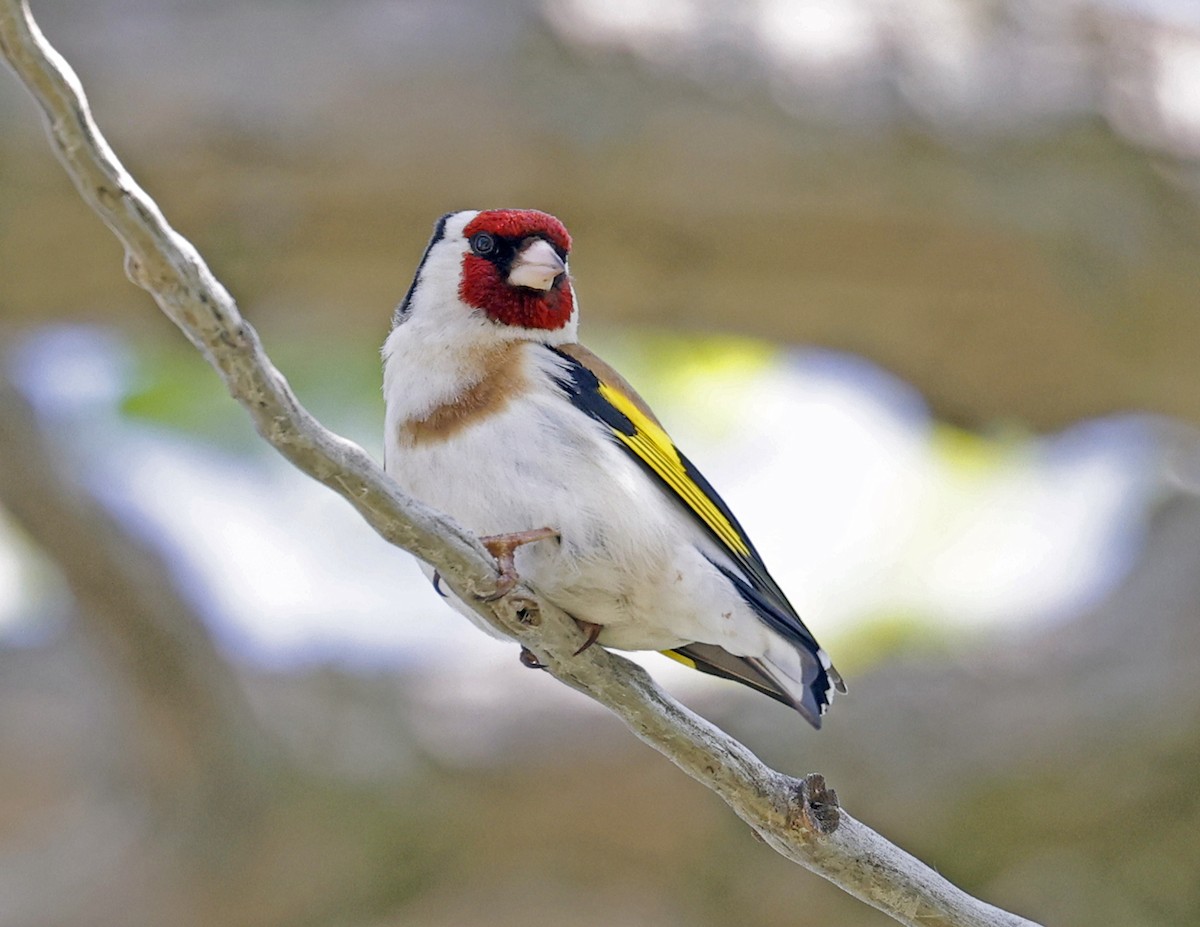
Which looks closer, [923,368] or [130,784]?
[923,368]

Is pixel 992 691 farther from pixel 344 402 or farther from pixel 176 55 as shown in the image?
pixel 176 55

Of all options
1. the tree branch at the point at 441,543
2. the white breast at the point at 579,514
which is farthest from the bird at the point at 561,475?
the tree branch at the point at 441,543

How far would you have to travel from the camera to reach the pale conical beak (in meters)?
2.71

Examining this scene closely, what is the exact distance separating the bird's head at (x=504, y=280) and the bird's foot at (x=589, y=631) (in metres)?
0.60

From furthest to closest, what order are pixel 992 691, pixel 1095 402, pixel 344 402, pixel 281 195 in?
pixel 344 402 → pixel 992 691 → pixel 1095 402 → pixel 281 195

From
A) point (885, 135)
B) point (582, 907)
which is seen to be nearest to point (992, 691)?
point (582, 907)

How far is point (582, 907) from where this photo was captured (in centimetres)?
548

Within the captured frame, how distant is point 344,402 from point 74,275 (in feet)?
5.34

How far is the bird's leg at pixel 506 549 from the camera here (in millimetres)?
2141

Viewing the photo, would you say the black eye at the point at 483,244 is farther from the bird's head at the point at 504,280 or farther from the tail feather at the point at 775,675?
the tail feather at the point at 775,675

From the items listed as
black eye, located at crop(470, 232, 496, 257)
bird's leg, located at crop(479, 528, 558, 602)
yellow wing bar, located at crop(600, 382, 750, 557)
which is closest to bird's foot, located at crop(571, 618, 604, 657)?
bird's leg, located at crop(479, 528, 558, 602)

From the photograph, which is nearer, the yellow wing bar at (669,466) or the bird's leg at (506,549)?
the bird's leg at (506,549)

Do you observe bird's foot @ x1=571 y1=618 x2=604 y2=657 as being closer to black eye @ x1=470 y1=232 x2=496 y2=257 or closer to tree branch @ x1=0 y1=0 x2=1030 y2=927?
tree branch @ x1=0 y1=0 x2=1030 y2=927

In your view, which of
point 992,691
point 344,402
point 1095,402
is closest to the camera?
point 1095,402
